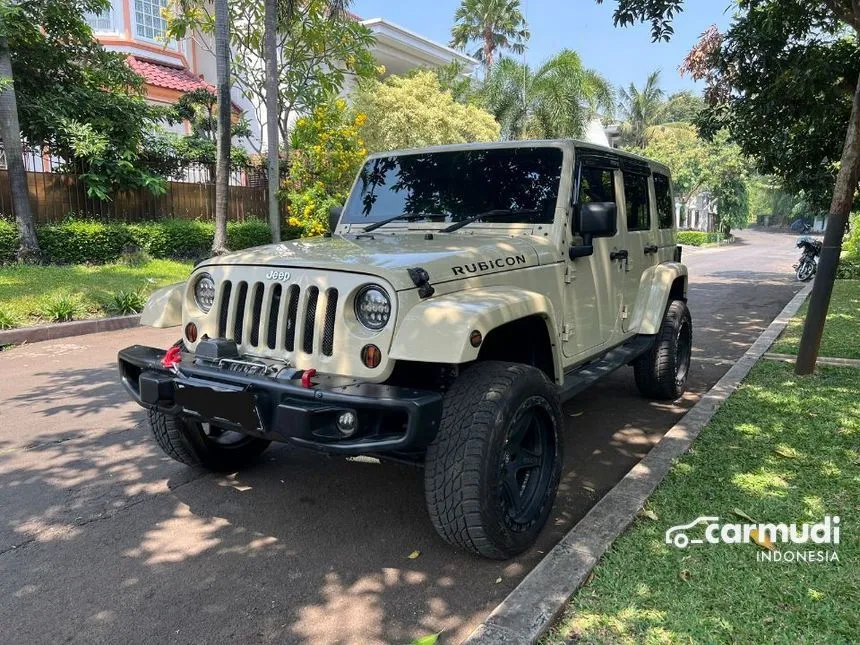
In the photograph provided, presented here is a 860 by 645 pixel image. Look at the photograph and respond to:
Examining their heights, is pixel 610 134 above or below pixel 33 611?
above

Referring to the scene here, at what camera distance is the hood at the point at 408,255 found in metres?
2.97

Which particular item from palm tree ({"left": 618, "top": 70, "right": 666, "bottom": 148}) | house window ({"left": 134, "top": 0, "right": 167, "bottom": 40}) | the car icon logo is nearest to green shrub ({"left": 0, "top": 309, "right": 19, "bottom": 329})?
the car icon logo

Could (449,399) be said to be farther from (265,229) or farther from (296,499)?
(265,229)

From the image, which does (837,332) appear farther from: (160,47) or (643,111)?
(643,111)

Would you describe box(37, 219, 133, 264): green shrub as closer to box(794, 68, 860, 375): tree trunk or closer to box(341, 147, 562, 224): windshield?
box(341, 147, 562, 224): windshield

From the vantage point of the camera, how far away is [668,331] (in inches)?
207

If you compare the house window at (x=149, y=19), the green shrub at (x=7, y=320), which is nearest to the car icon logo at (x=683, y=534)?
the green shrub at (x=7, y=320)

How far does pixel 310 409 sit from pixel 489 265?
3.87ft

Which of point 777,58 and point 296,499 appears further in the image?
point 777,58

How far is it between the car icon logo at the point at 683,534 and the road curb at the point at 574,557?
193 millimetres

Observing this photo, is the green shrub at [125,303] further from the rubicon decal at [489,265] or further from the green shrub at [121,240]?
the rubicon decal at [489,265]

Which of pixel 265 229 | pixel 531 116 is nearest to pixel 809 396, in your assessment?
pixel 265 229

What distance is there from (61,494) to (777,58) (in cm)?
888

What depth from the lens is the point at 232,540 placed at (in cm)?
323
